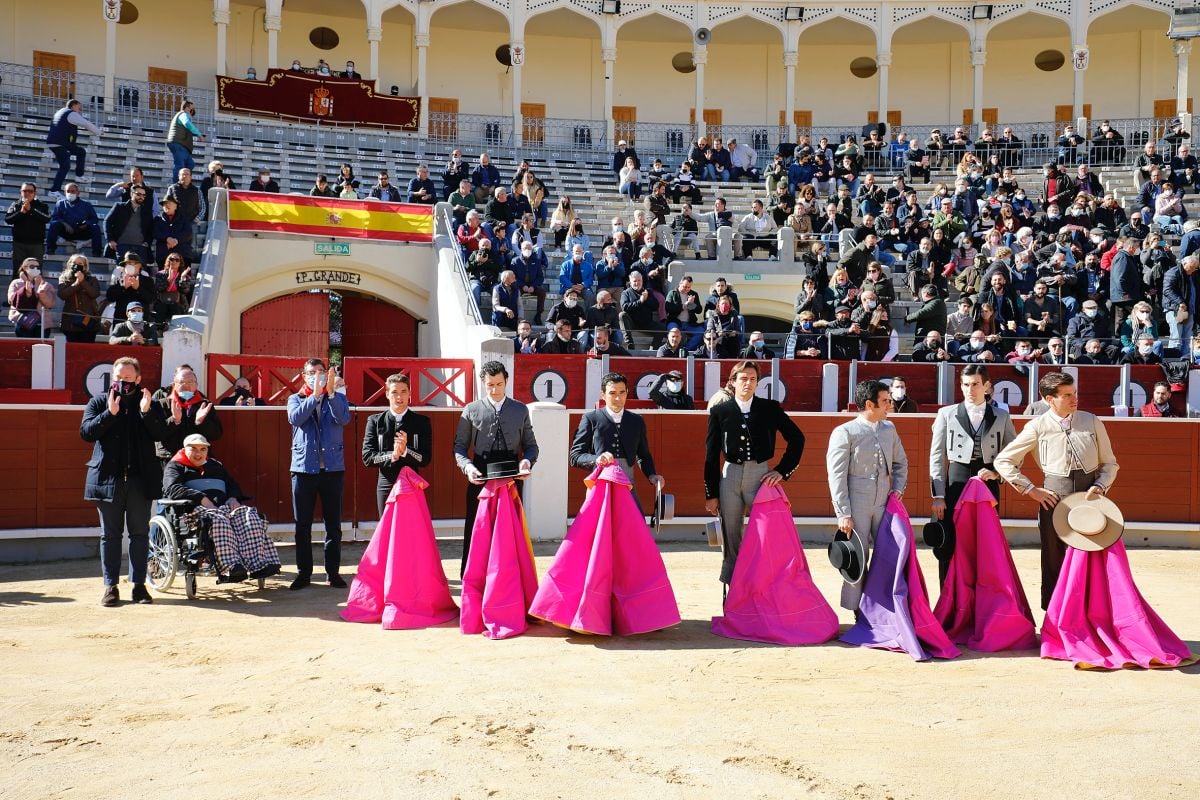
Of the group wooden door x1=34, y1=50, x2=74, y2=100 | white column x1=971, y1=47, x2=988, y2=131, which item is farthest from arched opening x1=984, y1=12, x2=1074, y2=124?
wooden door x1=34, y1=50, x2=74, y2=100

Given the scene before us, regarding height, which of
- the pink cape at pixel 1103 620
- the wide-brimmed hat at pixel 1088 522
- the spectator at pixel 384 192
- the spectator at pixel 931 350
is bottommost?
the pink cape at pixel 1103 620

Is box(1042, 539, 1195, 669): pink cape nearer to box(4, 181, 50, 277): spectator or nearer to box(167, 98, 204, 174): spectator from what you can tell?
box(4, 181, 50, 277): spectator

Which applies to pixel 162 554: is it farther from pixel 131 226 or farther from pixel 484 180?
pixel 484 180

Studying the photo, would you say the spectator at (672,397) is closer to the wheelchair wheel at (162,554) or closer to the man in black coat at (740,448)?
the man in black coat at (740,448)

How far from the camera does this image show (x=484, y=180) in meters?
20.4

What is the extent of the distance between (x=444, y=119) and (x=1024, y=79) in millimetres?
15507

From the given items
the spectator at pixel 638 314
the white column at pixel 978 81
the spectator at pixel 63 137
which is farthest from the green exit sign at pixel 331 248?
the white column at pixel 978 81

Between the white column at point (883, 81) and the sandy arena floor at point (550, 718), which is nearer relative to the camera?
the sandy arena floor at point (550, 718)

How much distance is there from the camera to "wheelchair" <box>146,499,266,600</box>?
7.91 meters

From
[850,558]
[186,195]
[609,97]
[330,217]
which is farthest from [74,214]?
[609,97]

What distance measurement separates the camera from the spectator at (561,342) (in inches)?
549

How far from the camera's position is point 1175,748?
4.64 metres

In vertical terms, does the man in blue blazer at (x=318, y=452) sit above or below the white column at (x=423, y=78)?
below

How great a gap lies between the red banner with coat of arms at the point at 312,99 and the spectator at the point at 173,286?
1203cm
